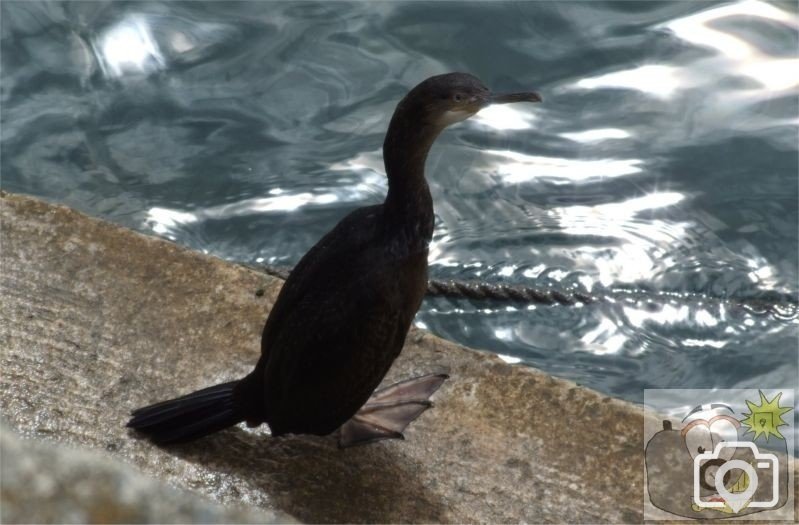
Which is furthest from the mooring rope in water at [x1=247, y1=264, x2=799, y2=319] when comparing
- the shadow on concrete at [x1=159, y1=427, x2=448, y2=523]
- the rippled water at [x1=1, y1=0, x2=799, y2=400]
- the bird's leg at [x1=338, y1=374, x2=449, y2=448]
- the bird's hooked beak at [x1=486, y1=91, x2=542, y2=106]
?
the bird's hooked beak at [x1=486, y1=91, x2=542, y2=106]

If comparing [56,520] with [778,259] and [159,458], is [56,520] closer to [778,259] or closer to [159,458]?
[159,458]

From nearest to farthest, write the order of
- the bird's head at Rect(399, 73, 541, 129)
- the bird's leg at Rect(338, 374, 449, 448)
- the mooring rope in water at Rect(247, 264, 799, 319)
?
1. the bird's head at Rect(399, 73, 541, 129)
2. the bird's leg at Rect(338, 374, 449, 448)
3. the mooring rope in water at Rect(247, 264, 799, 319)

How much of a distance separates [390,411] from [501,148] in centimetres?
245

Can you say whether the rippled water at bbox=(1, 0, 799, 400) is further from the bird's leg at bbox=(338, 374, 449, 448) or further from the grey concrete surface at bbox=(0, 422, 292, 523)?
the grey concrete surface at bbox=(0, 422, 292, 523)

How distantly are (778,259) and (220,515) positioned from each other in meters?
4.32

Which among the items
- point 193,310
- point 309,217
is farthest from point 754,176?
point 193,310

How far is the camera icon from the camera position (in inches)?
114

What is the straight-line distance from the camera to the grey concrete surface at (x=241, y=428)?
2936mm

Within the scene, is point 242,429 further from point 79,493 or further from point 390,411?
point 79,493

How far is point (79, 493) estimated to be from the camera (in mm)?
885

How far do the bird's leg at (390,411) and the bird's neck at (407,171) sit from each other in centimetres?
54

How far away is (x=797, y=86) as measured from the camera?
5.65 metres

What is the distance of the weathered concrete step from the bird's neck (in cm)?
64

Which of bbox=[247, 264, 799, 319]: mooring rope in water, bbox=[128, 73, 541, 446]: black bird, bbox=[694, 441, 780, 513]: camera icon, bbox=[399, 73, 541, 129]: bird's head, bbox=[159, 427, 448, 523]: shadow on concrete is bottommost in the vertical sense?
bbox=[247, 264, 799, 319]: mooring rope in water
